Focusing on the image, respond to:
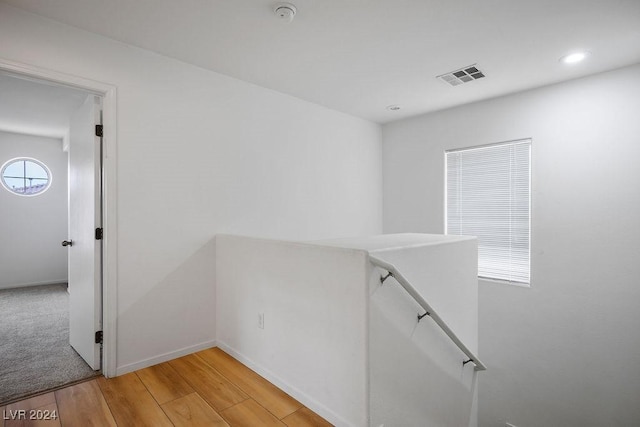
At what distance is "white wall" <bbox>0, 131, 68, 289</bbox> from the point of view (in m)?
5.39

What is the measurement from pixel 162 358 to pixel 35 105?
12.5 feet


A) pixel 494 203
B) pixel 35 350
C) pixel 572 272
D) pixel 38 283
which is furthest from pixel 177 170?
pixel 38 283

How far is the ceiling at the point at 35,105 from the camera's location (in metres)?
3.43

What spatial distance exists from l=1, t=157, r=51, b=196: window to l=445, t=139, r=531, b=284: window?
23.3 ft

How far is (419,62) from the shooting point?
113 inches

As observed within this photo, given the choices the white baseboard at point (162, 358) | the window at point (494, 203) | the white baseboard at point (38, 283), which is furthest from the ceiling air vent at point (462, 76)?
the white baseboard at point (38, 283)

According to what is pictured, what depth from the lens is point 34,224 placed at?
5680 millimetres

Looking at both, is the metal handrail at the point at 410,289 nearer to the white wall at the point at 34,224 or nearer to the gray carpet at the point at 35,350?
the gray carpet at the point at 35,350

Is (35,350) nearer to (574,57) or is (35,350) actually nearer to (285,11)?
(285,11)

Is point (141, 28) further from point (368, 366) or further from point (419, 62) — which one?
point (368, 366)

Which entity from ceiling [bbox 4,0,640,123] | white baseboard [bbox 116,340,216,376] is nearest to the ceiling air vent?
ceiling [bbox 4,0,640,123]

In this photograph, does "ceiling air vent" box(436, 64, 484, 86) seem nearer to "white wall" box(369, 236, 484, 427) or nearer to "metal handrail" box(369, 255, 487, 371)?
"white wall" box(369, 236, 484, 427)

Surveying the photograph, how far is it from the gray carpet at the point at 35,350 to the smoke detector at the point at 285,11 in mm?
3024

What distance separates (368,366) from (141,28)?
9.13 feet
